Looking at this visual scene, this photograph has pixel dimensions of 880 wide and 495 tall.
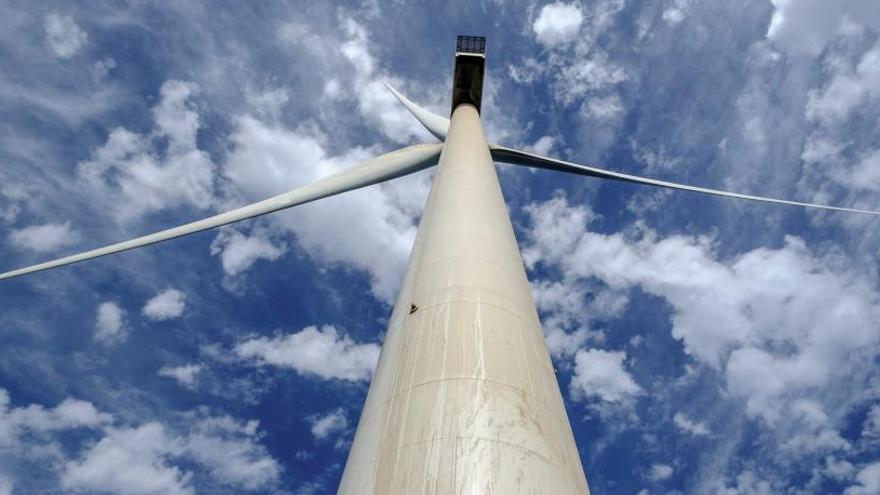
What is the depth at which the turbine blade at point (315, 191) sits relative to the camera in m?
18.2

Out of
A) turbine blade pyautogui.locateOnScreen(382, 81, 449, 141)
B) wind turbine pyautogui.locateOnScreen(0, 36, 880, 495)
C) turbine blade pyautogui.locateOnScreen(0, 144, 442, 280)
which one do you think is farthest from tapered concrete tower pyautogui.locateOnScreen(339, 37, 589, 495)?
turbine blade pyautogui.locateOnScreen(382, 81, 449, 141)

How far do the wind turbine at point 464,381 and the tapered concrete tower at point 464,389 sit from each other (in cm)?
2

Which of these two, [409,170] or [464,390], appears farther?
[409,170]

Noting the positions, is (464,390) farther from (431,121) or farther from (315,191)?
(431,121)

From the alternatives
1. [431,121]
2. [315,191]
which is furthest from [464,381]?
[431,121]

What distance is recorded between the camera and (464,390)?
7754mm

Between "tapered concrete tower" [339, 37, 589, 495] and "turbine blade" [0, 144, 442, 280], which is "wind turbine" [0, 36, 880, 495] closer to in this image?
"tapered concrete tower" [339, 37, 589, 495]

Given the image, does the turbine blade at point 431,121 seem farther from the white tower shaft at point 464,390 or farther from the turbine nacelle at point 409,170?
the white tower shaft at point 464,390

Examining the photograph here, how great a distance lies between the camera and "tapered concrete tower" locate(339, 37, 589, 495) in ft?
22.6

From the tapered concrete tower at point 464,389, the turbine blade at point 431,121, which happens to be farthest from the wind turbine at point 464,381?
the turbine blade at point 431,121

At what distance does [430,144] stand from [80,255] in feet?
41.4

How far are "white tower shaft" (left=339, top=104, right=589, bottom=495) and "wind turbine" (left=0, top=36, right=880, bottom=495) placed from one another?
2 centimetres

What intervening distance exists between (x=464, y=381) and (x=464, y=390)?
0.16m

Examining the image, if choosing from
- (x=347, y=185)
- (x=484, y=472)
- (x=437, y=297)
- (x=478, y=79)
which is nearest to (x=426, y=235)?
(x=437, y=297)
